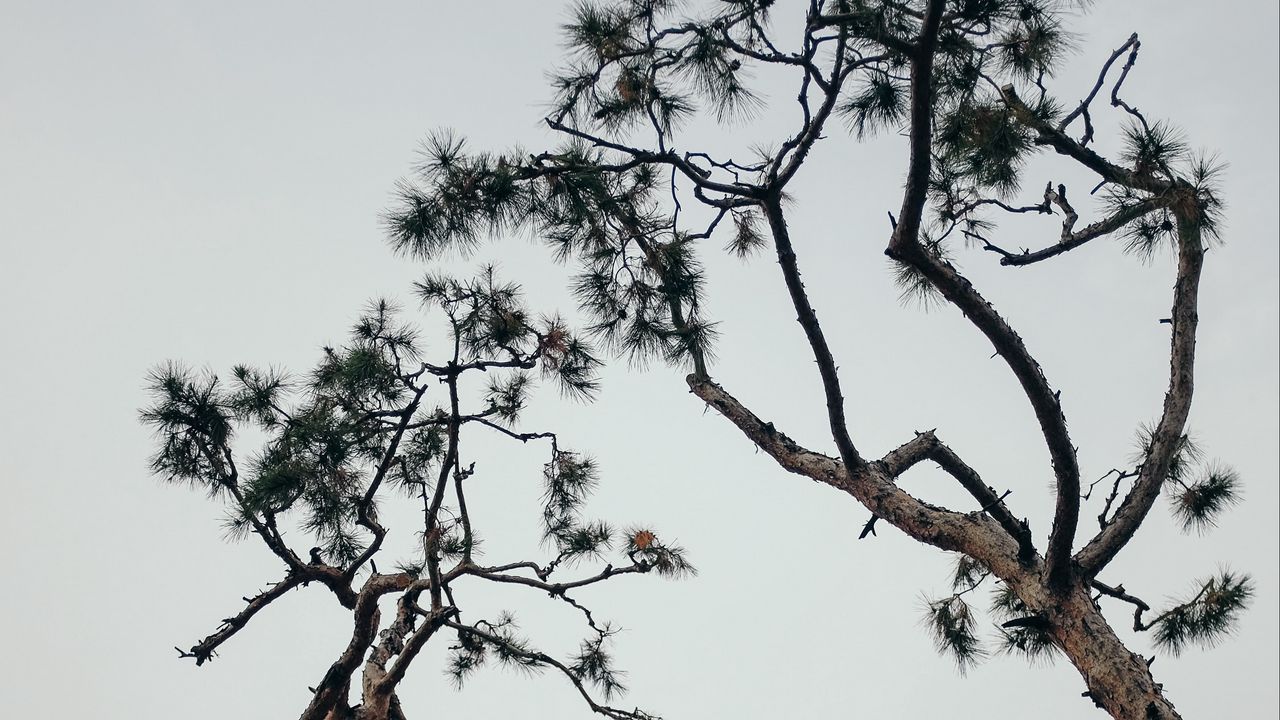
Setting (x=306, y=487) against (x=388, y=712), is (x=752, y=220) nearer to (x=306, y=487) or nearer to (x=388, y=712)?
(x=306, y=487)

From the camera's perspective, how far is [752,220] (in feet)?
11.2

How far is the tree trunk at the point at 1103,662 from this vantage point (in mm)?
2100

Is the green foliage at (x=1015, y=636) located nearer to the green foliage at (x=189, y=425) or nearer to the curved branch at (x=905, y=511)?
the curved branch at (x=905, y=511)

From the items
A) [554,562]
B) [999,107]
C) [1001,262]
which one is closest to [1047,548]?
[1001,262]

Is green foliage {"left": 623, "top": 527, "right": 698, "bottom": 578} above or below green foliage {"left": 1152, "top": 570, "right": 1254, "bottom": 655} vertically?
above

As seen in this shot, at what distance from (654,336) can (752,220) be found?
59 cm

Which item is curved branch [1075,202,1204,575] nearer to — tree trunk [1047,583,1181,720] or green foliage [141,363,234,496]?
tree trunk [1047,583,1181,720]

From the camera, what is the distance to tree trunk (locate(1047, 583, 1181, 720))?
2.10 metres

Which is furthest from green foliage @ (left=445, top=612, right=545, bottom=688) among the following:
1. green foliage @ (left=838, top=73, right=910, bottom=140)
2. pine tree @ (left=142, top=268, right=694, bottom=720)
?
green foliage @ (left=838, top=73, right=910, bottom=140)

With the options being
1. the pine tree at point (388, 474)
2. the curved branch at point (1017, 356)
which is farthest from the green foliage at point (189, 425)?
the curved branch at point (1017, 356)

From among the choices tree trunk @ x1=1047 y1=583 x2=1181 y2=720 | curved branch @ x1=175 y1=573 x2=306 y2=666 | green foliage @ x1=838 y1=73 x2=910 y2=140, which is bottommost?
tree trunk @ x1=1047 y1=583 x2=1181 y2=720

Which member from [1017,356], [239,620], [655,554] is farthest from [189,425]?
[1017,356]

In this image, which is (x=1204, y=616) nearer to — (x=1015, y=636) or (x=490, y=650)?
(x=1015, y=636)

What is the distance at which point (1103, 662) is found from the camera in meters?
2.21
